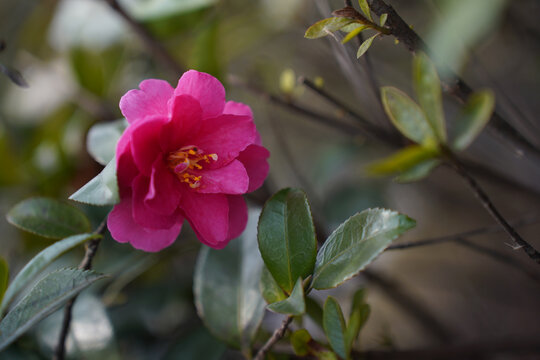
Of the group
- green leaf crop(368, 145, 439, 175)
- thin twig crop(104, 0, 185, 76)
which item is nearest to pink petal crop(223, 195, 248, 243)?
green leaf crop(368, 145, 439, 175)

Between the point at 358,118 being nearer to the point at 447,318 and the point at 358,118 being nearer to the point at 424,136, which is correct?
the point at 424,136

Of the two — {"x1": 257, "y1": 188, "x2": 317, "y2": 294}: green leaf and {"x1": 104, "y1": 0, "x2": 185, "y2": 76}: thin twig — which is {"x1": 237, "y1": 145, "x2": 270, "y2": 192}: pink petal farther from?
{"x1": 104, "y1": 0, "x2": 185, "y2": 76}: thin twig

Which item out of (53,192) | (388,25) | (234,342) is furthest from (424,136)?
(53,192)

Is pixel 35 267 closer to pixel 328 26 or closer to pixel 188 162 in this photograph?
pixel 188 162

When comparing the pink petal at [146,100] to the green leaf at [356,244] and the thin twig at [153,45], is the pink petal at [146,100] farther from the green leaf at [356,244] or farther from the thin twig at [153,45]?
the thin twig at [153,45]

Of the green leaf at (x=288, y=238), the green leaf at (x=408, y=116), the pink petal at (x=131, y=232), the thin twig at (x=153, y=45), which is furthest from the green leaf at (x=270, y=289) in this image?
the thin twig at (x=153, y=45)
